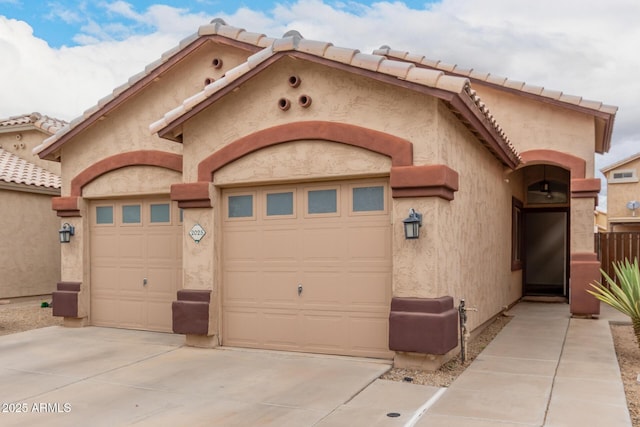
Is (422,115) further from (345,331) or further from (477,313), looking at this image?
(477,313)

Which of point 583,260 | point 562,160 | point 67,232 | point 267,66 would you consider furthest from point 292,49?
point 583,260

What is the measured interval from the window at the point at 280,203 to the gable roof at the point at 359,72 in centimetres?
178

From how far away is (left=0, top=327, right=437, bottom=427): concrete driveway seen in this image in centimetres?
574

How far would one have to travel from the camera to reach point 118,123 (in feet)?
36.9

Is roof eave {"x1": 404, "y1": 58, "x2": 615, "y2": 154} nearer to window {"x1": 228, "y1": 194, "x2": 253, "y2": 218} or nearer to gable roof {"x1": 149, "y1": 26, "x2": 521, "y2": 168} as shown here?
gable roof {"x1": 149, "y1": 26, "x2": 521, "y2": 168}

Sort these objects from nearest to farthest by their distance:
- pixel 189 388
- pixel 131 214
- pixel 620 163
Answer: pixel 189 388, pixel 131 214, pixel 620 163

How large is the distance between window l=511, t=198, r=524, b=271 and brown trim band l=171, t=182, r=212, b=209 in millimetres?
8585

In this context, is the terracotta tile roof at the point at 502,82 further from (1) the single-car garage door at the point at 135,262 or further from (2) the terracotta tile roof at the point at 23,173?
(2) the terracotta tile roof at the point at 23,173

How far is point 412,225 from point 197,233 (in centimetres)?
368

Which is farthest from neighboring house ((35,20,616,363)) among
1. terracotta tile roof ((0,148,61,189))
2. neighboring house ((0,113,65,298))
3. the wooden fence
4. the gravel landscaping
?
terracotta tile roof ((0,148,61,189))

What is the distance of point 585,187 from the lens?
12.6m

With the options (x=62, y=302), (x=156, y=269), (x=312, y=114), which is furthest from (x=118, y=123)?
(x=312, y=114)

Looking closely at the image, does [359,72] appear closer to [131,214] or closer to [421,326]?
[421,326]

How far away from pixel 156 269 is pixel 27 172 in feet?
29.0
